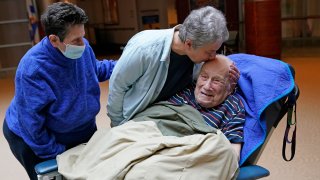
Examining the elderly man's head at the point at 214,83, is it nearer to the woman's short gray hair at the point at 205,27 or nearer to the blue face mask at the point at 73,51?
the woman's short gray hair at the point at 205,27

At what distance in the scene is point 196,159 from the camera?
1377mm

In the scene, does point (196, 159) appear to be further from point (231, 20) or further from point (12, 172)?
point (231, 20)

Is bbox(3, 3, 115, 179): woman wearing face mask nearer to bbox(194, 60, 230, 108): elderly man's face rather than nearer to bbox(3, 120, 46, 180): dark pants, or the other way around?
bbox(3, 120, 46, 180): dark pants

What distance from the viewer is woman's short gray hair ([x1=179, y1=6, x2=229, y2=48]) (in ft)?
5.13

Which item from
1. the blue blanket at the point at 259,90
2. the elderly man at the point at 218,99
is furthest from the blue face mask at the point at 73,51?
the blue blanket at the point at 259,90

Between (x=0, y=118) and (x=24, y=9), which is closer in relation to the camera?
(x=0, y=118)

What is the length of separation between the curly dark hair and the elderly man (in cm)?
64

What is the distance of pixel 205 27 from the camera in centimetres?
156

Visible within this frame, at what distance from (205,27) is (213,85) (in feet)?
1.07

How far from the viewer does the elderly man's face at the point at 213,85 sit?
5.79ft

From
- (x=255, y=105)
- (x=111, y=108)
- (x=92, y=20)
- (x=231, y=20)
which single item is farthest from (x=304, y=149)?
(x=92, y=20)

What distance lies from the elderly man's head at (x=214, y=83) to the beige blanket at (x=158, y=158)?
0.27 metres

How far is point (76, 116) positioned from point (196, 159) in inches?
27.7

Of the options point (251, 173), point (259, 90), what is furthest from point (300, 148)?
point (251, 173)
